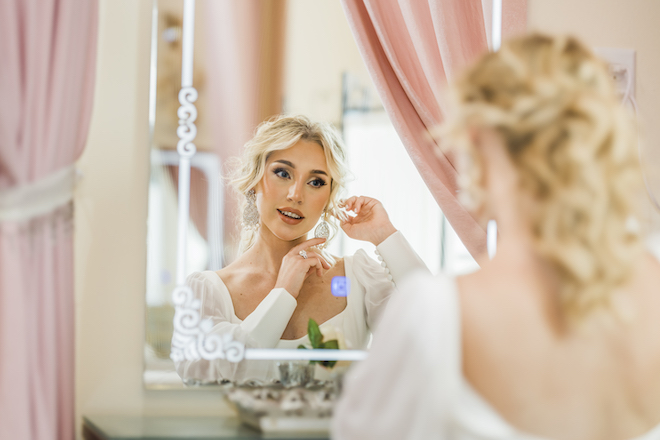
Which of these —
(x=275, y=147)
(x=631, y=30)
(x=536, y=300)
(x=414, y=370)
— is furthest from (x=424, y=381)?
(x=631, y=30)

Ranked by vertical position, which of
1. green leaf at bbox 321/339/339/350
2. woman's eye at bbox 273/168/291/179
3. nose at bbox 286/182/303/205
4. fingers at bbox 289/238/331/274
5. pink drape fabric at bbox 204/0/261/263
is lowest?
green leaf at bbox 321/339/339/350

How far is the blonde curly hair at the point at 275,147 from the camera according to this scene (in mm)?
1384

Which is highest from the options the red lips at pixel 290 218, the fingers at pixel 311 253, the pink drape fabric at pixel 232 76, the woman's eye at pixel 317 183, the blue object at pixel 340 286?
the pink drape fabric at pixel 232 76

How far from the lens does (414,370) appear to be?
760mm

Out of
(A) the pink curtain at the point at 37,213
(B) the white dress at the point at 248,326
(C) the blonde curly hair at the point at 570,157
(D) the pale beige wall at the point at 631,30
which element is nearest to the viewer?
(C) the blonde curly hair at the point at 570,157

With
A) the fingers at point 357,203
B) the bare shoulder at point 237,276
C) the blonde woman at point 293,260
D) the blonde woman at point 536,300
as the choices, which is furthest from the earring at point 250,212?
the blonde woman at point 536,300

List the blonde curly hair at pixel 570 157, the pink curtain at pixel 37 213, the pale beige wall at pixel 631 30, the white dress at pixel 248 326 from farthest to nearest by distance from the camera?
1. the pale beige wall at pixel 631 30
2. the white dress at pixel 248 326
3. the pink curtain at pixel 37 213
4. the blonde curly hair at pixel 570 157

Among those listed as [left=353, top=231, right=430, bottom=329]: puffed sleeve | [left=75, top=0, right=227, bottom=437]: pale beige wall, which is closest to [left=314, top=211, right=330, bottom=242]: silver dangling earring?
[left=353, top=231, right=430, bottom=329]: puffed sleeve

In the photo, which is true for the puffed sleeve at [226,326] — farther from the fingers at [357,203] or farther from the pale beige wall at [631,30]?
the pale beige wall at [631,30]

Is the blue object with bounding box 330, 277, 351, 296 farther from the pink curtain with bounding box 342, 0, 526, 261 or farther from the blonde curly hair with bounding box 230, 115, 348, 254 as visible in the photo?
the pink curtain with bounding box 342, 0, 526, 261

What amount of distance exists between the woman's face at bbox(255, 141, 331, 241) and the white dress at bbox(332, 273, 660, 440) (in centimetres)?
64

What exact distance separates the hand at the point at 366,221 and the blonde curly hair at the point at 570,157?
0.68m

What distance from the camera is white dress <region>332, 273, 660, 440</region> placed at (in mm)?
752

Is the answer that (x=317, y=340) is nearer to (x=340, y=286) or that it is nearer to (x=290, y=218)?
(x=340, y=286)
